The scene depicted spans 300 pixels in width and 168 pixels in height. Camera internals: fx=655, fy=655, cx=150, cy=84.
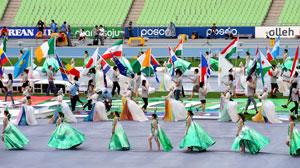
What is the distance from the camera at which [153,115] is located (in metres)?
18.6

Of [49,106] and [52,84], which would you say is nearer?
[49,106]

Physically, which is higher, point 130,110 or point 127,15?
point 127,15

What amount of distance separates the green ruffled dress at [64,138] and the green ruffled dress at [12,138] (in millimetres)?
920

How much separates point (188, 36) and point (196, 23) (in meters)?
1.52

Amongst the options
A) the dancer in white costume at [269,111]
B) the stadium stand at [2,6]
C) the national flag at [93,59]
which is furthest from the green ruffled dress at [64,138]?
the stadium stand at [2,6]

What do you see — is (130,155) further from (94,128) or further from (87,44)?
(87,44)

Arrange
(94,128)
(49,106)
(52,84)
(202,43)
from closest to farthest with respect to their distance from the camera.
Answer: (94,128), (49,106), (52,84), (202,43)

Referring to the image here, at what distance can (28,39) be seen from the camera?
64.1 metres

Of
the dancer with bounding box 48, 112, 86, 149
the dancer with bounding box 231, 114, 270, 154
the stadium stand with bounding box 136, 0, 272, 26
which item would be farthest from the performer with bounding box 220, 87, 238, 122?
the stadium stand with bounding box 136, 0, 272, 26

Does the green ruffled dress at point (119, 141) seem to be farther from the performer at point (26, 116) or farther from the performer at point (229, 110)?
the performer at point (229, 110)

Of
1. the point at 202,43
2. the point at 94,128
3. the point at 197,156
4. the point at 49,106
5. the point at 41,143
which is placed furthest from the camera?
the point at 202,43

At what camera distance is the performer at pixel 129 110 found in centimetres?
2417

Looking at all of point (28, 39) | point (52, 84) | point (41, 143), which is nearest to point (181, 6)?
point (28, 39)

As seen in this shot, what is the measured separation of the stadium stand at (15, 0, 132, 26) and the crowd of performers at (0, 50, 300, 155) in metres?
33.9
